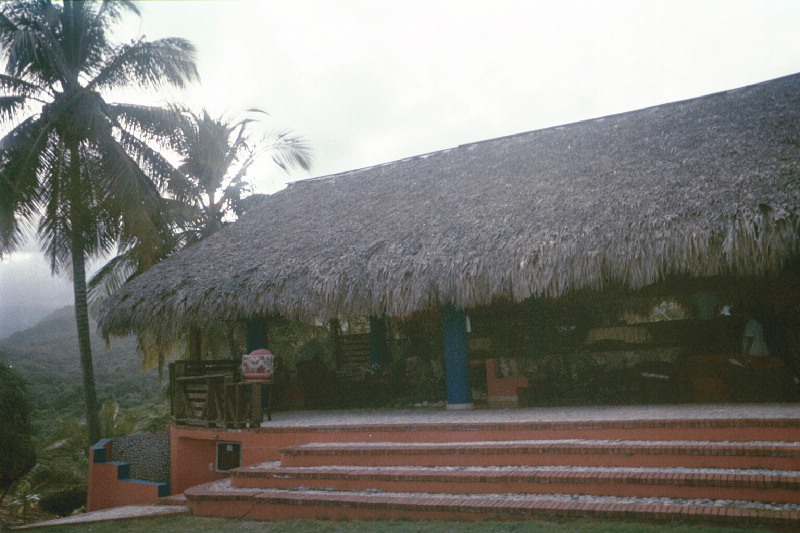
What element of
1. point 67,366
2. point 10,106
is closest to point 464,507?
point 10,106

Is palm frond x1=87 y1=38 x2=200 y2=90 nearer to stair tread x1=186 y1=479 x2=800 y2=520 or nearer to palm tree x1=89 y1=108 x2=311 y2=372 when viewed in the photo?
palm tree x1=89 y1=108 x2=311 y2=372

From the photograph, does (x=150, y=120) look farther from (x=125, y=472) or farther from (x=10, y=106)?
(x=125, y=472)

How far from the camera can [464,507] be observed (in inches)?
184

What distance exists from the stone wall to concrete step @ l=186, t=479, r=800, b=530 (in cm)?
357

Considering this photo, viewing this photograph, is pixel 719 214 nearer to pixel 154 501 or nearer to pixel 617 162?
pixel 617 162

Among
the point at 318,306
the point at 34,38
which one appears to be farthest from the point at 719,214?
the point at 34,38

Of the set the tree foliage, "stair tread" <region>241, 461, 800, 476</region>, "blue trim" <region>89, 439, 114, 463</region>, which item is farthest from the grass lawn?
the tree foliage

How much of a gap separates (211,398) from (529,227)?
4515 millimetres

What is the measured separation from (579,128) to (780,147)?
3722 millimetres

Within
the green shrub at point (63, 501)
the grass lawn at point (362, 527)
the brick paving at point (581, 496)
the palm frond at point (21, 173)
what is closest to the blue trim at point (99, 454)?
the brick paving at point (581, 496)

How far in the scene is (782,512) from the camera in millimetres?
3879

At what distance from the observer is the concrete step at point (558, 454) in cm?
471

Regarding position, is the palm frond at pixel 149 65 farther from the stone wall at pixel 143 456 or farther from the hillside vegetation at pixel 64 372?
the hillside vegetation at pixel 64 372

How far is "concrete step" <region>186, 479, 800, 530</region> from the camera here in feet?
13.1
